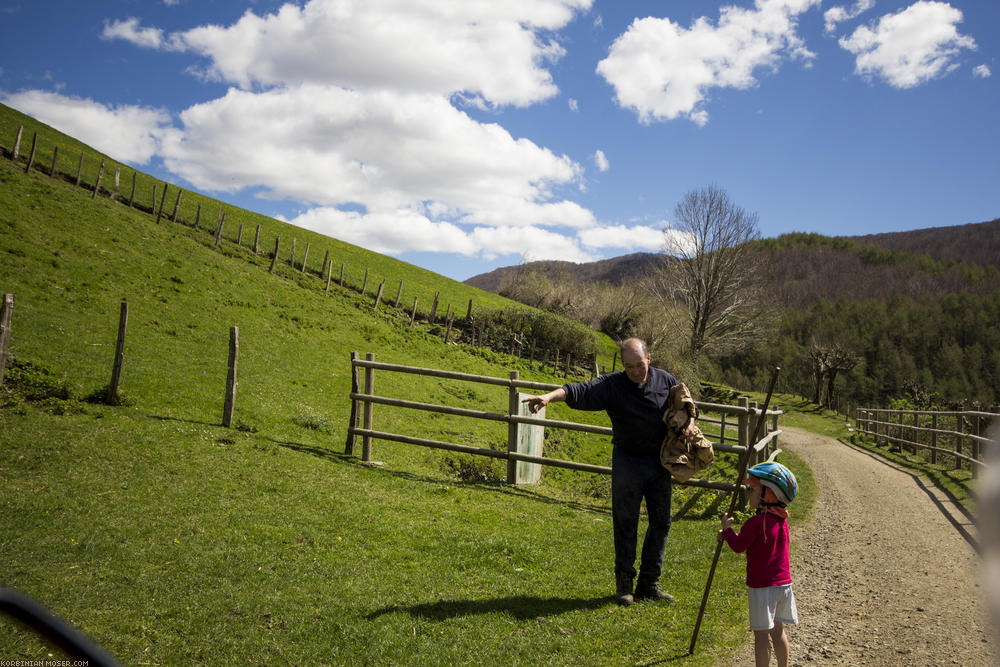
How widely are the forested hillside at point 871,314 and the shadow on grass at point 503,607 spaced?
3469 centimetres

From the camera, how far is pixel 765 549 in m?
4.05

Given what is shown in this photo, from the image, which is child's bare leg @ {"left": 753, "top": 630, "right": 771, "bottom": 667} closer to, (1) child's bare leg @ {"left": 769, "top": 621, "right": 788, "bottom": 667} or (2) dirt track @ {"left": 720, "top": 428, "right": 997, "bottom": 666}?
(1) child's bare leg @ {"left": 769, "top": 621, "right": 788, "bottom": 667}

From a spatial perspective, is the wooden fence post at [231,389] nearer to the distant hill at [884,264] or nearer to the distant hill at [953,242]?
the distant hill at [884,264]

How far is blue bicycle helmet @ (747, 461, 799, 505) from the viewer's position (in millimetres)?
3998

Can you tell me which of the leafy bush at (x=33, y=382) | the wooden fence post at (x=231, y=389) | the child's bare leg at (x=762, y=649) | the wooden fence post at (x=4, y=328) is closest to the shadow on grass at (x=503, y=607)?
the child's bare leg at (x=762, y=649)

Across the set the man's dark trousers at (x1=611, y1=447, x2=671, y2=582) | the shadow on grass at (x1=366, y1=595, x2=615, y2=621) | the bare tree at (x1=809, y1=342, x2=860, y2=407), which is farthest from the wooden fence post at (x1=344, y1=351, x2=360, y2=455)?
the bare tree at (x1=809, y1=342, x2=860, y2=407)

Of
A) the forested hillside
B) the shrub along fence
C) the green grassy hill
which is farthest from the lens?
the forested hillside

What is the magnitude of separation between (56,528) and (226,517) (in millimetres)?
1536

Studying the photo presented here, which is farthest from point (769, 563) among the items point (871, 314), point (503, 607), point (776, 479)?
point (871, 314)

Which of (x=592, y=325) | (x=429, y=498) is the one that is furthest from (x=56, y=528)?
(x=592, y=325)

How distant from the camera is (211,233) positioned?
132 ft

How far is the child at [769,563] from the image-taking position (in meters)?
4.00

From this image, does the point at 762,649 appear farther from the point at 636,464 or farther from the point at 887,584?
the point at 887,584

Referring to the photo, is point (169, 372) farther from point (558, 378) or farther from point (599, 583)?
point (558, 378)
